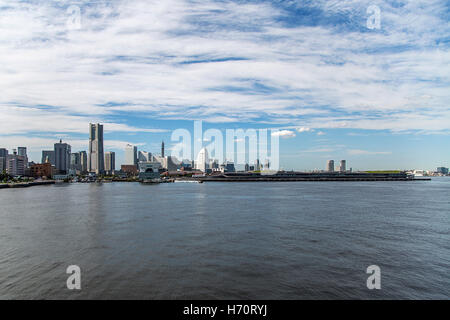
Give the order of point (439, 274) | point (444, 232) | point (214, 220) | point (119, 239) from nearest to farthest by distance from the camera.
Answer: point (439, 274)
point (119, 239)
point (444, 232)
point (214, 220)

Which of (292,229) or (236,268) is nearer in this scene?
(236,268)

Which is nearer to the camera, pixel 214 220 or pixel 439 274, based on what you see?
pixel 439 274

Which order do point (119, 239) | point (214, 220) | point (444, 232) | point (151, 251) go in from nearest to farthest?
point (151, 251)
point (119, 239)
point (444, 232)
point (214, 220)

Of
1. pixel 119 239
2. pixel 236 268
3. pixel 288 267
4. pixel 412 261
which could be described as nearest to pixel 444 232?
pixel 412 261

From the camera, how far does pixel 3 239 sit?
29078 mm

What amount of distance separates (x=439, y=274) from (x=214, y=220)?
83.5 ft
